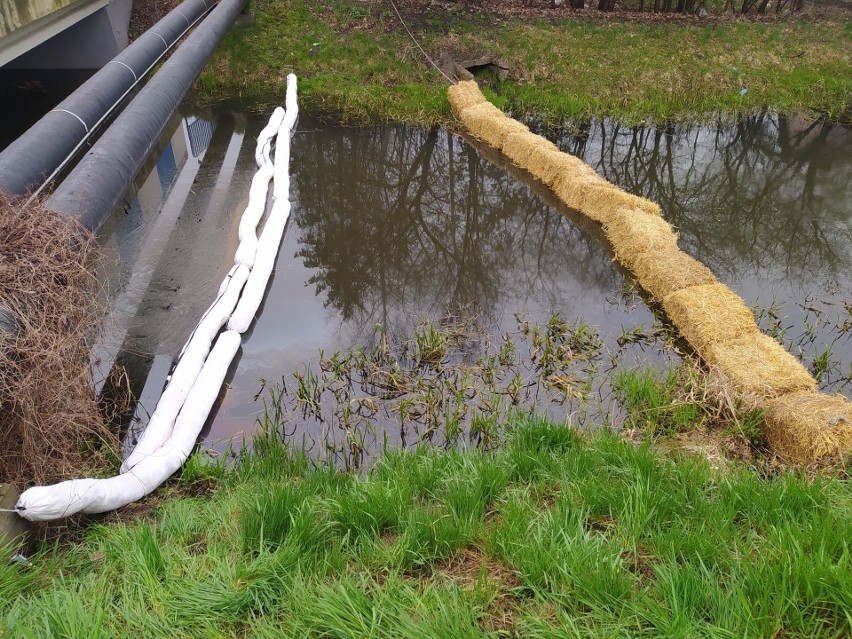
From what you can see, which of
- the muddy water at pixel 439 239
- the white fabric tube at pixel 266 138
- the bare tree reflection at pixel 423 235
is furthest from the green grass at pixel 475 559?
the white fabric tube at pixel 266 138

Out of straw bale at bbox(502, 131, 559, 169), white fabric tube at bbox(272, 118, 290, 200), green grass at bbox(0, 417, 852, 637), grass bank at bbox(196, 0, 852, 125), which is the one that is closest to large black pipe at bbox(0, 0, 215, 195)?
white fabric tube at bbox(272, 118, 290, 200)

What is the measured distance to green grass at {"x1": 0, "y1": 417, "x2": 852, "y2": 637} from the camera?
2516mm

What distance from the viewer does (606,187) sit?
28.9 ft

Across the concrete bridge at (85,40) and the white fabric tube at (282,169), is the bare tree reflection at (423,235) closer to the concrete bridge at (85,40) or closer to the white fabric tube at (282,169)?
the white fabric tube at (282,169)

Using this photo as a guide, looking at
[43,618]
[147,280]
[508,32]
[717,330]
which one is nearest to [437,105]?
[508,32]

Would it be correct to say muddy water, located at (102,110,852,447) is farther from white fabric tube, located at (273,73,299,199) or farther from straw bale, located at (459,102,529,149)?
straw bale, located at (459,102,529,149)

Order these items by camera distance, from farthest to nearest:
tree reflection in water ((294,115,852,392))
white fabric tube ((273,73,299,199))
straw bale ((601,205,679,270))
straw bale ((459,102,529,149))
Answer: straw bale ((459,102,529,149)), white fabric tube ((273,73,299,199)), straw bale ((601,205,679,270)), tree reflection in water ((294,115,852,392))

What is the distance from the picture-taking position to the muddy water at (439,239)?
630cm

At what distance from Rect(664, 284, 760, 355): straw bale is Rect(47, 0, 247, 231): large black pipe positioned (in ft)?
17.9

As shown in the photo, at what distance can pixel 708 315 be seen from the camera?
6.04 m

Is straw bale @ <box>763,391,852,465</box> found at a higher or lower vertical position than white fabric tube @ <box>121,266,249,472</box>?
lower

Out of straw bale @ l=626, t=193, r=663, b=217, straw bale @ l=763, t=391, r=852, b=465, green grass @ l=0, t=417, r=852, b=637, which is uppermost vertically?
straw bale @ l=626, t=193, r=663, b=217

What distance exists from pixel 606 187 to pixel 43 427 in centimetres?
756

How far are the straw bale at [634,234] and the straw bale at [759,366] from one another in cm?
199
